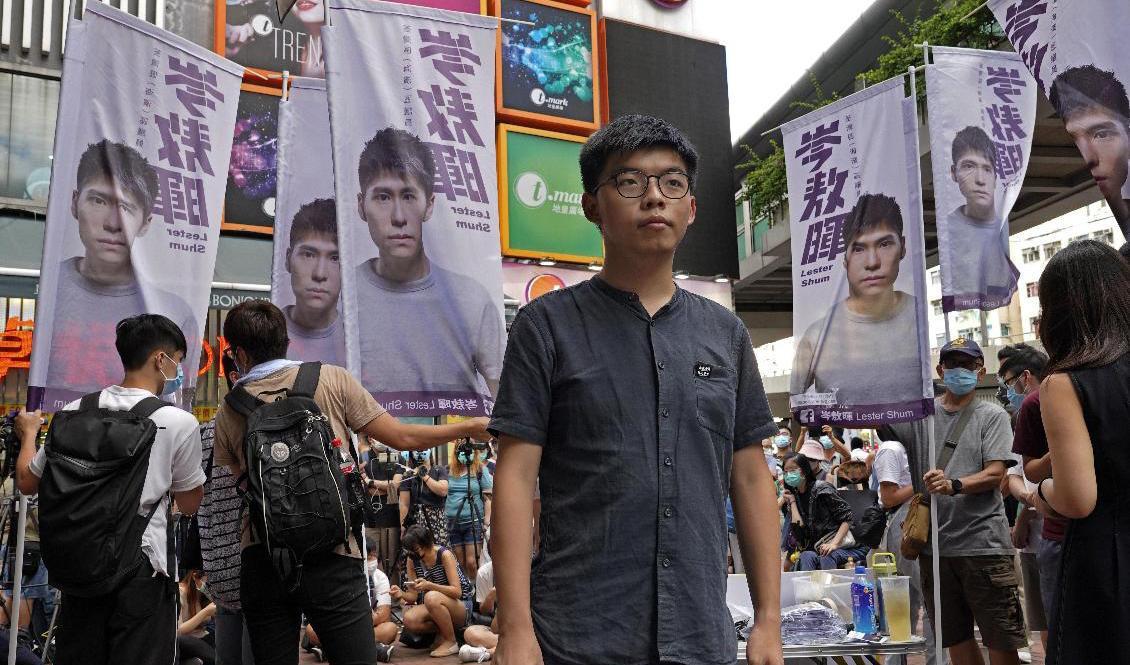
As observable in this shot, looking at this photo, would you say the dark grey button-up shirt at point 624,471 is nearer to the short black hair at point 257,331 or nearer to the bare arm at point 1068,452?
the bare arm at point 1068,452

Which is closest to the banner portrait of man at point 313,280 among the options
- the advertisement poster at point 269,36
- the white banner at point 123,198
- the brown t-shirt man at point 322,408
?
the white banner at point 123,198

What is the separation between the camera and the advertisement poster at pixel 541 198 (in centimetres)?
1927

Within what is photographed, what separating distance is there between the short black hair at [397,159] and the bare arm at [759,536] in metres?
3.22

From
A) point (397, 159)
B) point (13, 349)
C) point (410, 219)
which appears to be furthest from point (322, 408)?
point (13, 349)

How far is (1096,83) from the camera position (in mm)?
5031

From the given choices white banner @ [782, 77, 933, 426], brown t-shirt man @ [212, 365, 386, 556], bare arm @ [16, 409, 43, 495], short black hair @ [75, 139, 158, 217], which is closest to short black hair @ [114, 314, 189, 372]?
brown t-shirt man @ [212, 365, 386, 556]

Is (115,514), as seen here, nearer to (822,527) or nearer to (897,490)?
(897,490)

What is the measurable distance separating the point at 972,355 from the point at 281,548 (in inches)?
159

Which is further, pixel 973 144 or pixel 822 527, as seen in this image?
pixel 822 527

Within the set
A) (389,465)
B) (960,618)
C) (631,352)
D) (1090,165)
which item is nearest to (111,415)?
(631,352)

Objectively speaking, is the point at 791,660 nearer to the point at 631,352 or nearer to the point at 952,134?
the point at 631,352

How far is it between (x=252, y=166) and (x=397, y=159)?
1265 cm

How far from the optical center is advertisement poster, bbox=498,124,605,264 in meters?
19.3

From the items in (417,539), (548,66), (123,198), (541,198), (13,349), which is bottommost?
(417,539)
